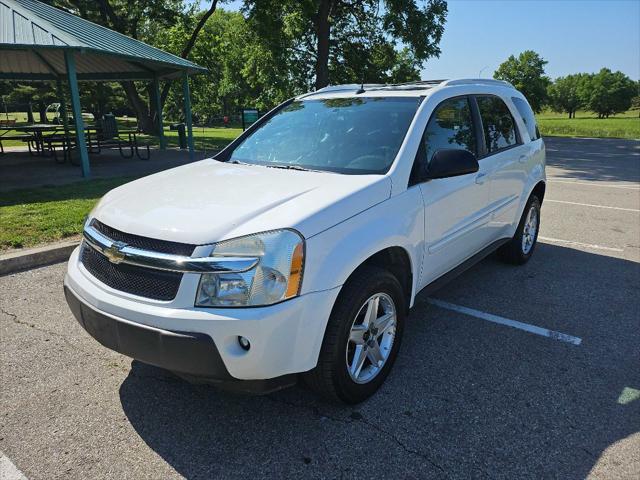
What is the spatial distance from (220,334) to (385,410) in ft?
3.83

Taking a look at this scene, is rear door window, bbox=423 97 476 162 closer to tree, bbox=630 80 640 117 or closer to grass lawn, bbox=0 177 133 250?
grass lawn, bbox=0 177 133 250

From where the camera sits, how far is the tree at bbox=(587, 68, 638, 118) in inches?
4589

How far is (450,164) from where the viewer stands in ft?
10.1

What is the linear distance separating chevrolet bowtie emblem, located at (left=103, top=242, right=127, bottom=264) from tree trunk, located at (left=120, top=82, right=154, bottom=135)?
1019 inches

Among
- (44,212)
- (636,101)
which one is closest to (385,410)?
(44,212)

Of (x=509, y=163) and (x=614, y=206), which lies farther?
(x=614, y=206)


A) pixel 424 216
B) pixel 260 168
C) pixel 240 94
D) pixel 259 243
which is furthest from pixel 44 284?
pixel 240 94

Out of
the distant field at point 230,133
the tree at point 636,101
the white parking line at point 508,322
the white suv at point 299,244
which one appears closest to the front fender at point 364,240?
the white suv at point 299,244

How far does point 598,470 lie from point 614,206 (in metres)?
7.74

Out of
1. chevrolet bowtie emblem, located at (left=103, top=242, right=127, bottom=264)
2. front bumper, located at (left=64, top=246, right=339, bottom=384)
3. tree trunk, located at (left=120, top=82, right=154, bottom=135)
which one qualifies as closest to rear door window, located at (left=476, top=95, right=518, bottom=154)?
front bumper, located at (left=64, top=246, right=339, bottom=384)

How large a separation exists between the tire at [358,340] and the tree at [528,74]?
243ft

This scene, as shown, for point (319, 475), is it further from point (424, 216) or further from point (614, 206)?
point (614, 206)

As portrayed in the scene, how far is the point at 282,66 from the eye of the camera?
21578mm

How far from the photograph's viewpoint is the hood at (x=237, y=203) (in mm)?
2367
